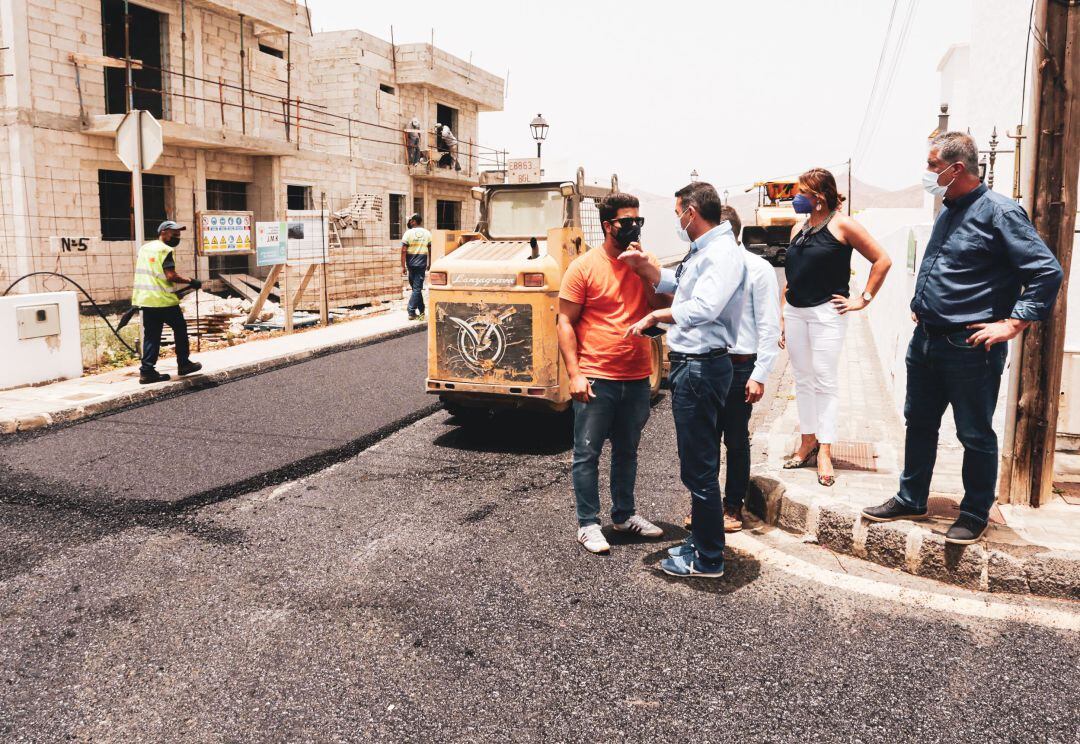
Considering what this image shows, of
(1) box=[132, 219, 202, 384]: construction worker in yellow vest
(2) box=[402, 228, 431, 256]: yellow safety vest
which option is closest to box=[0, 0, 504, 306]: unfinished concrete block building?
(2) box=[402, 228, 431, 256]: yellow safety vest

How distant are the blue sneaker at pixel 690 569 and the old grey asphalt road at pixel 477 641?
0.05 m

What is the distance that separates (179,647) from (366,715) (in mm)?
1044

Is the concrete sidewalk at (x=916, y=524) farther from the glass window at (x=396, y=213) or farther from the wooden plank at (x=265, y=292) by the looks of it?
the glass window at (x=396, y=213)

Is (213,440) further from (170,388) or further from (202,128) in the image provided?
(202,128)

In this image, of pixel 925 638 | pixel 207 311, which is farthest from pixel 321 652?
pixel 207 311

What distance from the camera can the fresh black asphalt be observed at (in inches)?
231

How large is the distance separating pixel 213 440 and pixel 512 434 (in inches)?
98.2

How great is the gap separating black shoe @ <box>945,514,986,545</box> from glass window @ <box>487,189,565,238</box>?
4.89 meters

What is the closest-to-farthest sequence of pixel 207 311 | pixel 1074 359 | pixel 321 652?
1. pixel 321 652
2. pixel 1074 359
3. pixel 207 311

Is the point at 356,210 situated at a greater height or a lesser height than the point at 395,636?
greater

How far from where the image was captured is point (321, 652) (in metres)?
3.52

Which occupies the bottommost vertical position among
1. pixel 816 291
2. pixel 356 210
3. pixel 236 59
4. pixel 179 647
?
pixel 179 647

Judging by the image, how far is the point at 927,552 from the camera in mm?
4277

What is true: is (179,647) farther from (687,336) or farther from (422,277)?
(422,277)
